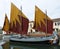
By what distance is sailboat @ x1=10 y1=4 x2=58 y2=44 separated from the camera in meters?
32.7

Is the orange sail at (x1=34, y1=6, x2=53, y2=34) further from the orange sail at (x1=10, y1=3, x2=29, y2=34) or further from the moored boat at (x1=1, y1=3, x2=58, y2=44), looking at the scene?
the orange sail at (x1=10, y1=3, x2=29, y2=34)

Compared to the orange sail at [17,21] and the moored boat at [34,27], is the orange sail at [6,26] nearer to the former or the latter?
the moored boat at [34,27]

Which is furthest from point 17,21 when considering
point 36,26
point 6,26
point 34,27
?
point 36,26

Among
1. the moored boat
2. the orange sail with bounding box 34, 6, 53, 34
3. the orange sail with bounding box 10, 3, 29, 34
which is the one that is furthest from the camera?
the orange sail with bounding box 10, 3, 29, 34

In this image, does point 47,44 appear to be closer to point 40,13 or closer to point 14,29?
point 40,13

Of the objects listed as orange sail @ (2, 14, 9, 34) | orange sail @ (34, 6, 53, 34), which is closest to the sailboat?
orange sail @ (34, 6, 53, 34)

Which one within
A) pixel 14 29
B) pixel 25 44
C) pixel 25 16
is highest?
pixel 25 16

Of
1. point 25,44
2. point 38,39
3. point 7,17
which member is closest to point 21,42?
point 25,44

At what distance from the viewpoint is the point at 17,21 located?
39.1 metres

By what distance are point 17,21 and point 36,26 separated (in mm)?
4995

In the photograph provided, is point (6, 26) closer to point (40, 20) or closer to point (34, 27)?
point (34, 27)

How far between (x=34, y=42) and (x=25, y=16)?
7201 millimetres

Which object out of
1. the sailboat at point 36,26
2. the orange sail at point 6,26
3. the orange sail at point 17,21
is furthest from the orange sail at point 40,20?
the orange sail at point 6,26

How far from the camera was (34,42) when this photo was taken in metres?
33.2
